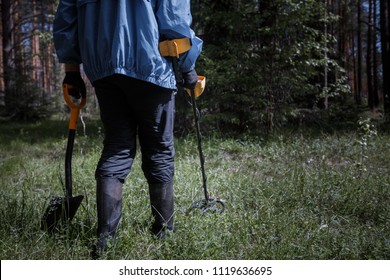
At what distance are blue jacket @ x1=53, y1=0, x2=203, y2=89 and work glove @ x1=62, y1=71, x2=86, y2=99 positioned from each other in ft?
0.90

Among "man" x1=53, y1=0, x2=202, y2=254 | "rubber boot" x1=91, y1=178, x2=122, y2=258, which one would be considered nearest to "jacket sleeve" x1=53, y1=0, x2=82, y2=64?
"man" x1=53, y1=0, x2=202, y2=254

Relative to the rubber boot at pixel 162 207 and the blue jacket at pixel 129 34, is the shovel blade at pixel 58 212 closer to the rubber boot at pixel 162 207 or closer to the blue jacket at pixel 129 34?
the rubber boot at pixel 162 207

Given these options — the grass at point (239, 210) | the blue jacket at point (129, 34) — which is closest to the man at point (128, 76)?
the blue jacket at point (129, 34)

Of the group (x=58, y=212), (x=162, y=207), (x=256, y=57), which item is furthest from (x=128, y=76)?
(x=256, y=57)

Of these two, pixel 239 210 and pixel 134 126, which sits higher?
pixel 134 126

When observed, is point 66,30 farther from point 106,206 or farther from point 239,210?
point 239,210

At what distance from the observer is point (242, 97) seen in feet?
23.6

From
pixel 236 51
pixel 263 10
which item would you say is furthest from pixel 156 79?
pixel 263 10

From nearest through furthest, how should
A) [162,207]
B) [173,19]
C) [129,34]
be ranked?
[129,34], [173,19], [162,207]

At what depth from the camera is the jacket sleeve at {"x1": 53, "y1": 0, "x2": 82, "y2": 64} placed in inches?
101

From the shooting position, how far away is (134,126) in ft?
8.79

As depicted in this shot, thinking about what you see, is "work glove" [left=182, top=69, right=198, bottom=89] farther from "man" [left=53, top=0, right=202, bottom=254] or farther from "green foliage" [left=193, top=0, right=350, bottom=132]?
"green foliage" [left=193, top=0, right=350, bottom=132]

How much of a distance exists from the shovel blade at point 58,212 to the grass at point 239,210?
0.09m

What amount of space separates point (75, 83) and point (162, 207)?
110cm
